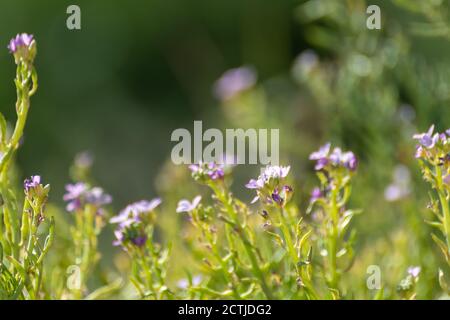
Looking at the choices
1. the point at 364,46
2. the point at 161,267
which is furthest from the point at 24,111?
the point at 364,46

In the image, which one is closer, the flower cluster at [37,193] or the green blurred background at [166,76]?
the flower cluster at [37,193]

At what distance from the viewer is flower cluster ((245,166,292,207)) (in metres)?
0.78

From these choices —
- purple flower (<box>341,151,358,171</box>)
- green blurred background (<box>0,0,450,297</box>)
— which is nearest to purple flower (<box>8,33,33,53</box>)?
purple flower (<box>341,151,358,171</box>)

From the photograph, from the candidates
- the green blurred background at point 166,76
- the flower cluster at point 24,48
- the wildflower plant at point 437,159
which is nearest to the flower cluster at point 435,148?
the wildflower plant at point 437,159

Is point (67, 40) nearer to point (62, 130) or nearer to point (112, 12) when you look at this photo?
point (112, 12)

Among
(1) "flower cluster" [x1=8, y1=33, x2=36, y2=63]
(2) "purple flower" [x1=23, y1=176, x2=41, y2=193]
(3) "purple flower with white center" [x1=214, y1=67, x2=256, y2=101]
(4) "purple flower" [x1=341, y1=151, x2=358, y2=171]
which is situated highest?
(3) "purple flower with white center" [x1=214, y1=67, x2=256, y2=101]

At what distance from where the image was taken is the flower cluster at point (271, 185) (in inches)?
30.6

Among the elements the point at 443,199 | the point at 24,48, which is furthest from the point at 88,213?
the point at 443,199

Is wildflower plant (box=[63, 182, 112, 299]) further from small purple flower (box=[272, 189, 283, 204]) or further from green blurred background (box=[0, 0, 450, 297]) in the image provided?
green blurred background (box=[0, 0, 450, 297])

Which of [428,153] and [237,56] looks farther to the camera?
[237,56]

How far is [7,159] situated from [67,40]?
2159 mm

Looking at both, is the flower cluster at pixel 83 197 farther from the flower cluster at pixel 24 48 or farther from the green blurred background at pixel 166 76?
the green blurred background at pixel 166 76

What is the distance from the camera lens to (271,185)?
778mm

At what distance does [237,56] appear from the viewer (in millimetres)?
3039
